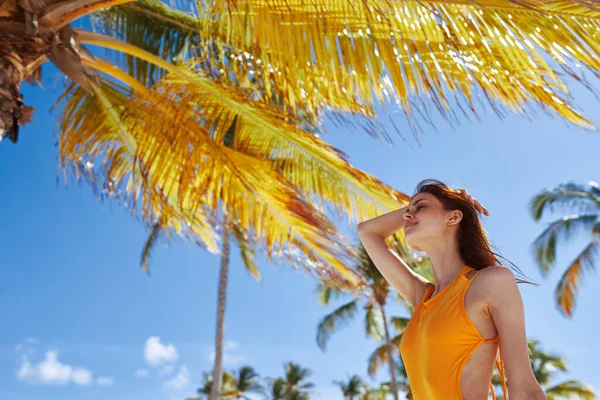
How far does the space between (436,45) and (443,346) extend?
231 centimetres

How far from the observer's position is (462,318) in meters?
1.73

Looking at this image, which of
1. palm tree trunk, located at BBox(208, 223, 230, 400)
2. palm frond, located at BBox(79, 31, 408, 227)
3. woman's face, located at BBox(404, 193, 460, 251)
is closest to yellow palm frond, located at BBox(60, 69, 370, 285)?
palm frond, located at BBox(79, 31, 408, 227)

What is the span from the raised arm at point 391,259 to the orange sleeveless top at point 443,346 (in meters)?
0.31

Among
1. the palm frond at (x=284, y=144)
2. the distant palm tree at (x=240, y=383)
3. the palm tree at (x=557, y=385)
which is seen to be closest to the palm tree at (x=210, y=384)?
the distant palm tree at (x=240, y=383)

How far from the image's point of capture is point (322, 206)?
5.91m

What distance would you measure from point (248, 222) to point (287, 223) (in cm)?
36

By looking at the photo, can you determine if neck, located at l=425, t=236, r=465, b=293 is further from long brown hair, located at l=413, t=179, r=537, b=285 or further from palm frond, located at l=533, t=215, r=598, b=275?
palm frond, located at l=533, t=215, r=598, b=275

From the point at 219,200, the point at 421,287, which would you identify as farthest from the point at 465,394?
the point at 219,200

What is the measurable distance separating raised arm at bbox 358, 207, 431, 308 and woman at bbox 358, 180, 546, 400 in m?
0.14

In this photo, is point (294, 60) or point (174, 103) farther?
point (174, 103)

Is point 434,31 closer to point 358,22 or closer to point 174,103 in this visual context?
point 358,22

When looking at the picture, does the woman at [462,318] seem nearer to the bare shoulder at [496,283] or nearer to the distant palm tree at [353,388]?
the bare shoulder at [496,283]

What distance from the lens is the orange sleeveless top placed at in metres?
1.70

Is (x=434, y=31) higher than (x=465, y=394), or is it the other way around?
(x=434, y=31)
